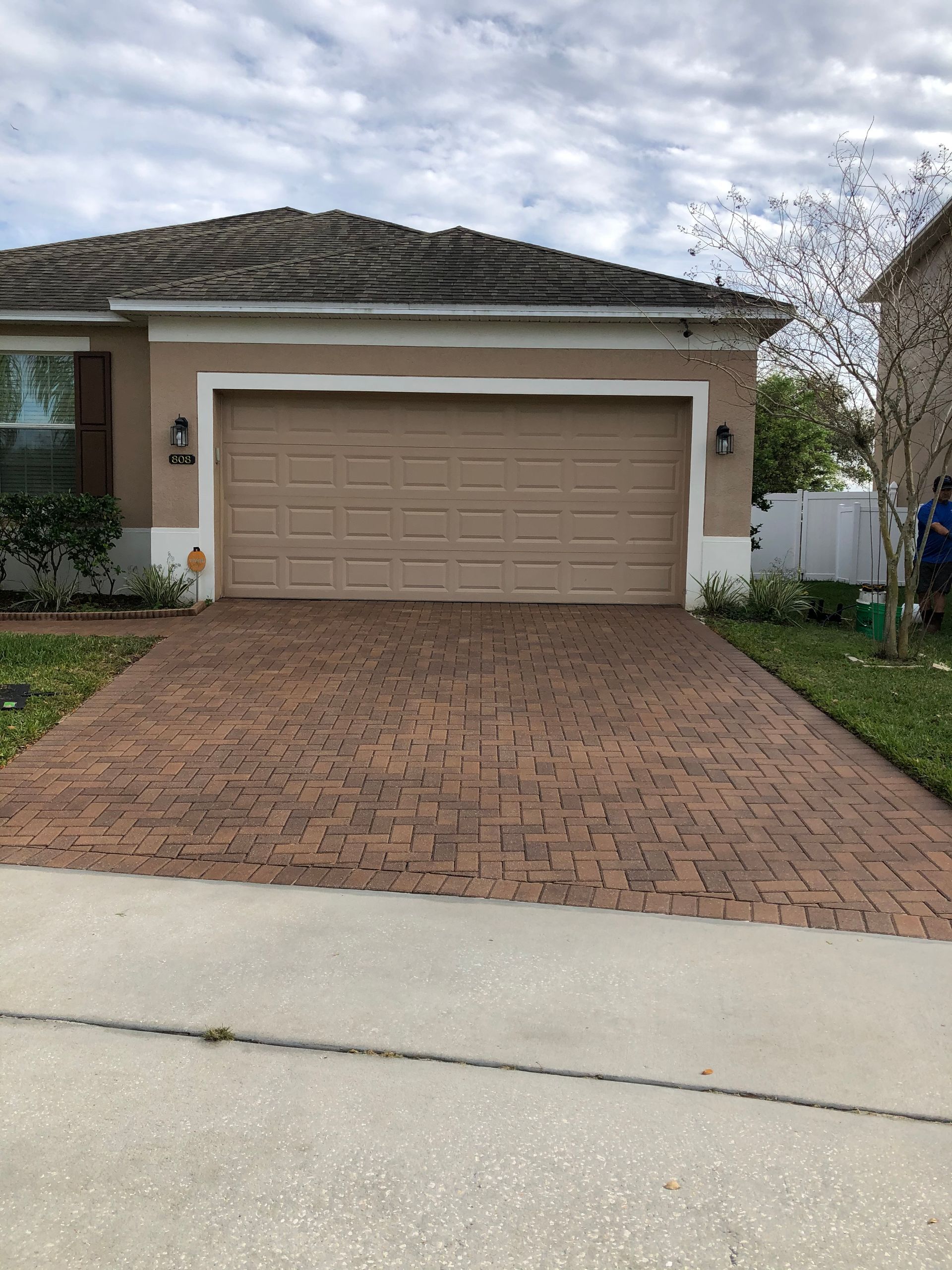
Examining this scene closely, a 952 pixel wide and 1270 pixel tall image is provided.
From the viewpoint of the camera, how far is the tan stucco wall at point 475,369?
11.7m

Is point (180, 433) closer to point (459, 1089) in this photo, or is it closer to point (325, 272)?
point (325, 272)

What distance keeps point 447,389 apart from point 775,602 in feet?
14.9

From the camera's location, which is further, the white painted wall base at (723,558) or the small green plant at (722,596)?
the white painted wall base at (723,558)

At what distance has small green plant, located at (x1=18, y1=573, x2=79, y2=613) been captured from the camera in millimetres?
11414

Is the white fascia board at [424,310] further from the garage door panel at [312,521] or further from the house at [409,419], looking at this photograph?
the garage door panel at [312,521]

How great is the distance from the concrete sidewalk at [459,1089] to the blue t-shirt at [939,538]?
819cm

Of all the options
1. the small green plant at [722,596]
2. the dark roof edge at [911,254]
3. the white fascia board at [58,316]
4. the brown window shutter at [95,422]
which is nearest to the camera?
the dark roof edge at [911,254]

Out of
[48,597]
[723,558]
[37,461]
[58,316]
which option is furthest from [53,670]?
[723,558]

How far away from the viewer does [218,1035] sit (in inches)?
127

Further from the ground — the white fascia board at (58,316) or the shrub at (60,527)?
the white fascia board at (58,316)

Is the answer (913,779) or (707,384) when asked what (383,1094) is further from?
(707,384)

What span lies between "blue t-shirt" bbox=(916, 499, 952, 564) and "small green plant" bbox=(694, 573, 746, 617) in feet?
6.53

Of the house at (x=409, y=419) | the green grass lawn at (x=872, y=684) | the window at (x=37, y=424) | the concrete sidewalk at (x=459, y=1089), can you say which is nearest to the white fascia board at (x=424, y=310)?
the house at (x=409, y=419)

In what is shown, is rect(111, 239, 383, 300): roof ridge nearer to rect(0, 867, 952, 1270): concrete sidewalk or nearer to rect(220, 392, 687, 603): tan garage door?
rect(220, 392, 687, 603): tan garage door
